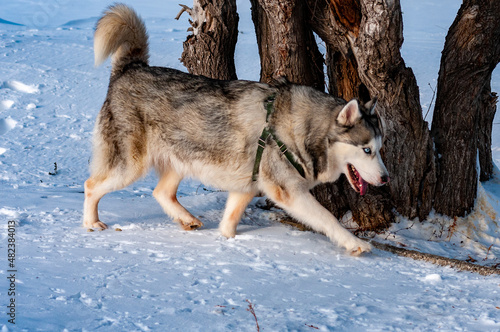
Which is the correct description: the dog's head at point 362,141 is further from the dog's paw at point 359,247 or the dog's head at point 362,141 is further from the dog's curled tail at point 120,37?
the dog's curled tail at point 120,37

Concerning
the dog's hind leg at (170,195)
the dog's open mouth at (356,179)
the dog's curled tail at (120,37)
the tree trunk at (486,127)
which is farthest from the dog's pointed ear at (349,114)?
the tree trunk at (486,127)

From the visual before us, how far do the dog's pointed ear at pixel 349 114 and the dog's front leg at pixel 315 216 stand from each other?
766 millimetres

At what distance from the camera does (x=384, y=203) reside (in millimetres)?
5797

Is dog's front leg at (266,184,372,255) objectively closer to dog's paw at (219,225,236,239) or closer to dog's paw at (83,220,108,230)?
dog's paw at (219,225,236,239)

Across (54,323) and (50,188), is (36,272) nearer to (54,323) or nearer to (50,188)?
(54,323)

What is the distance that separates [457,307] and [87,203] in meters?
3.62

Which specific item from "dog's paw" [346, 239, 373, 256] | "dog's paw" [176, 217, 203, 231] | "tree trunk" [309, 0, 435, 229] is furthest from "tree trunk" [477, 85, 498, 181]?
"dog's paw" [176, 217, 203, 231]

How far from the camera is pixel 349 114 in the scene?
182 inches

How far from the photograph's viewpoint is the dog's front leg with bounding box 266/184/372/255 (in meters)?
4.80

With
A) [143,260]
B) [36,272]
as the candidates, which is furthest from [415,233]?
[36,272]

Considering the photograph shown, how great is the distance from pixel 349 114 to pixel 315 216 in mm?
989

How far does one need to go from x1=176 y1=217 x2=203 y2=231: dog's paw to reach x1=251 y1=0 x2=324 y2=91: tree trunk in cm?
178

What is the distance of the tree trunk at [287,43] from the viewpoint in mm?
5527

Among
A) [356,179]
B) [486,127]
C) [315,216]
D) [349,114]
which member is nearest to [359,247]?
[315,216]
